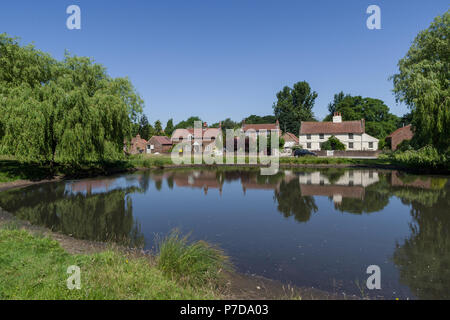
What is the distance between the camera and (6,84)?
27219mm

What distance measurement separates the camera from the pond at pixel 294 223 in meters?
7.50

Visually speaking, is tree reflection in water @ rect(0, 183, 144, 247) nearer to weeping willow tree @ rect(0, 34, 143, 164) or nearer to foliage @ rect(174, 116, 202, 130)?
weeping willow tree @ rect(0, 34, 143, 164)

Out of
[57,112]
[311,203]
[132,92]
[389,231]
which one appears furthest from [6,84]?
[389,231]

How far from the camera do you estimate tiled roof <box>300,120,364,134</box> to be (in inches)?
2477

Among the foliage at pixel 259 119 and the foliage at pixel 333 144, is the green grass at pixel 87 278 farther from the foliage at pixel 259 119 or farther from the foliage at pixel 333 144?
the foliage at pixel 259 119

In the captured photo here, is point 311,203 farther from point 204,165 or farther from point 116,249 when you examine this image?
point 204,165

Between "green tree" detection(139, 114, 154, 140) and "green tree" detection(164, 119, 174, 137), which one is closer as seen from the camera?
"green tree" detection(139, 114, 154, 140)

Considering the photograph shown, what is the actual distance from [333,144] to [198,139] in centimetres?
3276

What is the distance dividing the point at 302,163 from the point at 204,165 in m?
14.7

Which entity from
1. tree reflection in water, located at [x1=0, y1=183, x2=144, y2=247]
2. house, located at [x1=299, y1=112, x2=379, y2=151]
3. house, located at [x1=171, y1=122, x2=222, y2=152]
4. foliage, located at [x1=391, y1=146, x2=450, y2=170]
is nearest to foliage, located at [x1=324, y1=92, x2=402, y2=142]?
house, located at [x1=299, y1=112, x2=379, y2=151]

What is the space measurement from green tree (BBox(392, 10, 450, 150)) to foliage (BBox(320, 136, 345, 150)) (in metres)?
25.8

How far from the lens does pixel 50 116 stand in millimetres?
22656

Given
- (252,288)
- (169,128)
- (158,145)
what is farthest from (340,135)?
(169,128)

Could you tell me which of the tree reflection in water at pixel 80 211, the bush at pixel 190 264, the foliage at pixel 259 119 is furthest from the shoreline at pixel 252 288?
the foliage at pixel 259 119
